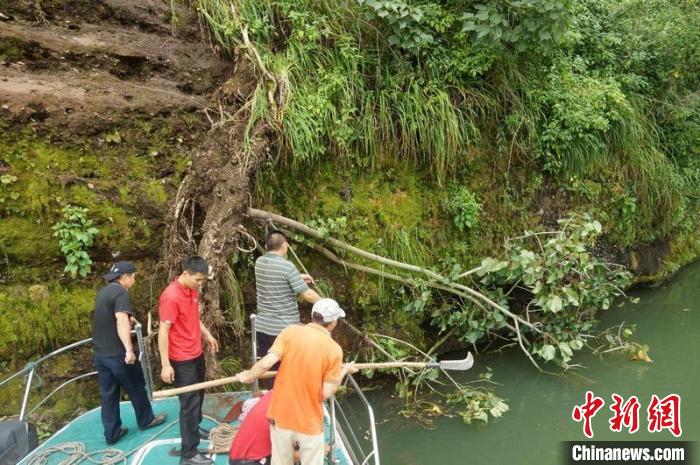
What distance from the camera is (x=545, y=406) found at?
5098mm

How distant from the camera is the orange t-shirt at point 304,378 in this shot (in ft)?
8.77

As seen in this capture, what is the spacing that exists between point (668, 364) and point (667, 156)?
173 inches

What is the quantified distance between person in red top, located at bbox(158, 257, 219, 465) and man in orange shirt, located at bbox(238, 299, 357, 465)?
75cm

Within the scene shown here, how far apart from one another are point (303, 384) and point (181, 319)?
1.06m

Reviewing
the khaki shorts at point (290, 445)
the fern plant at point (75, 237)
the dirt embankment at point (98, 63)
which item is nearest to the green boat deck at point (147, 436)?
the khaki shorts at point (290, 445)

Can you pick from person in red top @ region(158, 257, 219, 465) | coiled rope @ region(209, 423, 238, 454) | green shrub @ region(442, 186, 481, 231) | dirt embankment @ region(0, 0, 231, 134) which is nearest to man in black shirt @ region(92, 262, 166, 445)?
person in red top @ region(158, 257, 219, 465)

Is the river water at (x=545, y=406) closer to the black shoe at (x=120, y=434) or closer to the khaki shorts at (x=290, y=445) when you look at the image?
the khaki shorts at (x=290, y=445)

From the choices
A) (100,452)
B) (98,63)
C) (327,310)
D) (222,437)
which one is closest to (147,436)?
(100,452)

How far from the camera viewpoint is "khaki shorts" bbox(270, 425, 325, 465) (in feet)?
8.87

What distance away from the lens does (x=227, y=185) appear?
4.36 meters

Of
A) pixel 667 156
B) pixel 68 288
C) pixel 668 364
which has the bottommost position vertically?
pixel 668 364

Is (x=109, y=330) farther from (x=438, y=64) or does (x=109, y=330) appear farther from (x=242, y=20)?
(x=438, y=64)

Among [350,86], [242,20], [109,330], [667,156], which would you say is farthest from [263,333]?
[667,156]

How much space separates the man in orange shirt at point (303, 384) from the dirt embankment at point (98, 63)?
3200 mm
